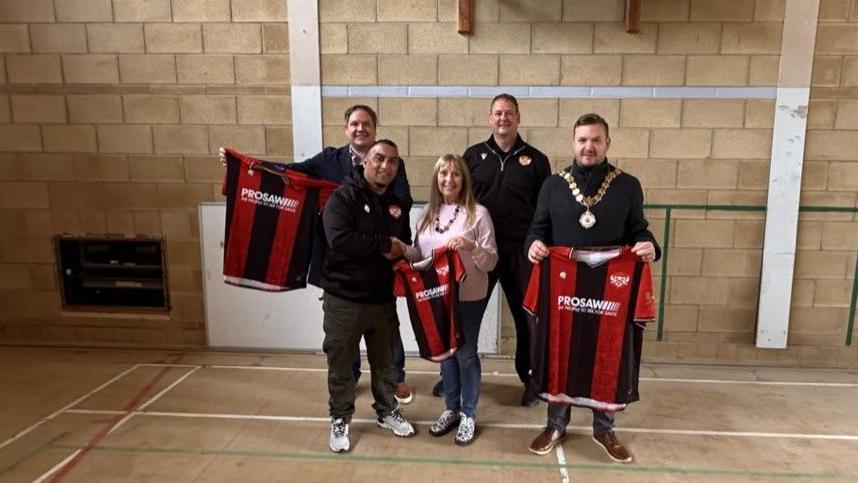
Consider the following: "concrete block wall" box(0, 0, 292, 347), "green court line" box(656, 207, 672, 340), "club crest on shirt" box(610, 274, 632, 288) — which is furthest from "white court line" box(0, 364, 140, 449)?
"green court line" box(656, 207, 672, 340)

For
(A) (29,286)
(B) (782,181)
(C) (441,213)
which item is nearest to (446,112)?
(C) (441,213)

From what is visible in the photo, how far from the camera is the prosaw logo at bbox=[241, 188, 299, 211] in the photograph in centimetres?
301

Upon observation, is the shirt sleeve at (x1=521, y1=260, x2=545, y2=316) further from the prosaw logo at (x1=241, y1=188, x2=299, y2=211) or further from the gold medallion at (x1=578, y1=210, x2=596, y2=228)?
the prosaw logo at (x1=241, y1=188, x2=299, y2=211)

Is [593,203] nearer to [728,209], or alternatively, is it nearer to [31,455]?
[728,209]

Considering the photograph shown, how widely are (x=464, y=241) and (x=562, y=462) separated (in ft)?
3.56

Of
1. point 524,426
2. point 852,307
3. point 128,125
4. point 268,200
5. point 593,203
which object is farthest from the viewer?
point 128,125

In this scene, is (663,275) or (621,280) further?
(663,275)

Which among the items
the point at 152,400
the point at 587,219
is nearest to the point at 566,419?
the point at 587,219

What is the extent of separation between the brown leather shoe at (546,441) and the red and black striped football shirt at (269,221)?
144cm

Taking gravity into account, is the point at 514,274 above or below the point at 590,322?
above

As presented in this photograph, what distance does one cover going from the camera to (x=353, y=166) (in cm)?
282

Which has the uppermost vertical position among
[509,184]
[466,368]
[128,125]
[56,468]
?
[128,125]

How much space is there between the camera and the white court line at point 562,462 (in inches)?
95.4

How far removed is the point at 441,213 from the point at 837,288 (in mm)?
2810
